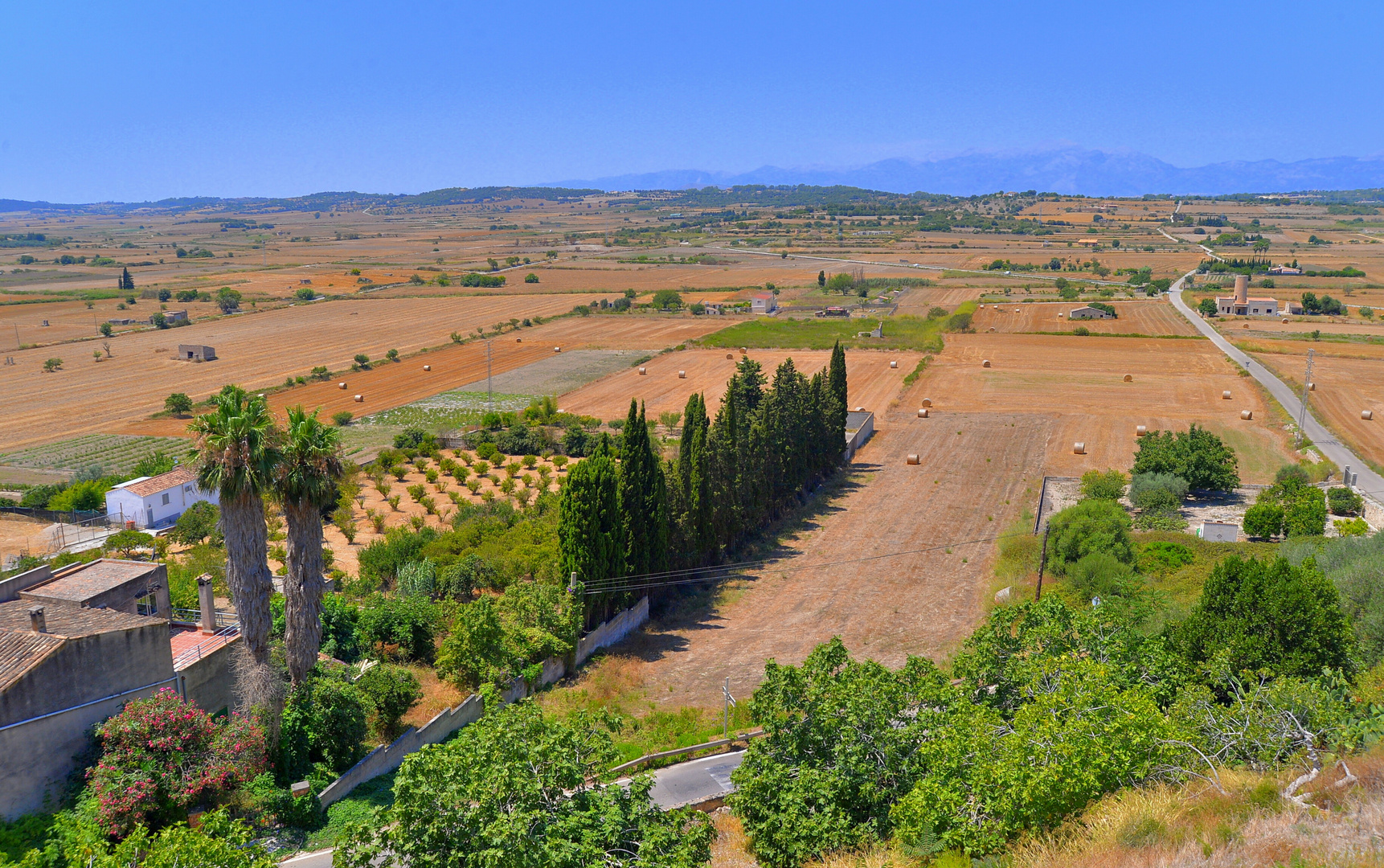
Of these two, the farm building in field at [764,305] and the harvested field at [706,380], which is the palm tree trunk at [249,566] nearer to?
the harvested field at [706,380]

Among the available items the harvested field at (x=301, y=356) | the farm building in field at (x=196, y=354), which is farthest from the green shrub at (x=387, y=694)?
the farm building in field at (x=196, y=354)

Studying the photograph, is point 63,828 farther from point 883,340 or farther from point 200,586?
point 883,340

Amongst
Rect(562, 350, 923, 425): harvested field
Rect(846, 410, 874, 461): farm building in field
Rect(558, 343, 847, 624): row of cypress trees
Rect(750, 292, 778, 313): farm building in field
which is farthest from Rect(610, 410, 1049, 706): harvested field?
Rect(750, 292, 778, 313): farm building in field

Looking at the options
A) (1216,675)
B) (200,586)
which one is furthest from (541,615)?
(1216,675)

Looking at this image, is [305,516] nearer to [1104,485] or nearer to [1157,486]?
[1104,485]

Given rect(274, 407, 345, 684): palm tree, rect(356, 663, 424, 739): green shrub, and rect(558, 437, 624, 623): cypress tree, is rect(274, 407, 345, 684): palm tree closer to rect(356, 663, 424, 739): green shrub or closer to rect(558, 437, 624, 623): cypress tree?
rect(356, 663, 424, 739): green shrub
